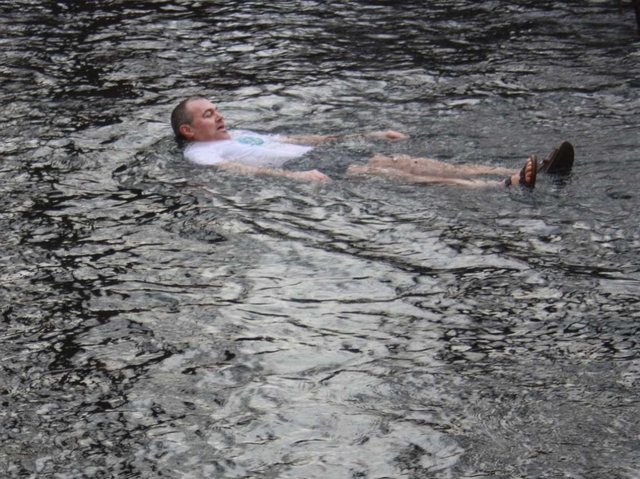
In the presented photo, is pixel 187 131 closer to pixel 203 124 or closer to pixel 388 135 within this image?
pixel 203 124

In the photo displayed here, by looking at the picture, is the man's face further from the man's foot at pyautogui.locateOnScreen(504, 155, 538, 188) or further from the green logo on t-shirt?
the man's foot at pyautogui.locateOnScreen(504, 155, 538, 188)

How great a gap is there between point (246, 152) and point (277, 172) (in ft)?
1.82

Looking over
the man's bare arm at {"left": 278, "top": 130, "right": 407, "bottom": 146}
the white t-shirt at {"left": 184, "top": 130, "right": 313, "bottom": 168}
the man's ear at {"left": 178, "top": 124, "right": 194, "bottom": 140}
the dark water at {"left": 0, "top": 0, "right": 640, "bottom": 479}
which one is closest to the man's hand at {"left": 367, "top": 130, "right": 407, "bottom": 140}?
the man's bare arm at {"left": 278, "top": 130, "right": 407, "bottom": 146}

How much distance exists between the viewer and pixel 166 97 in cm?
1241

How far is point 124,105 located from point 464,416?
24.3 ft

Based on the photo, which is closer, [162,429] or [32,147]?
[162,429]

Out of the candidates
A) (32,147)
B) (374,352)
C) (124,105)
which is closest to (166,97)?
(124,105)

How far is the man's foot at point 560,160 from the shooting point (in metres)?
8.80

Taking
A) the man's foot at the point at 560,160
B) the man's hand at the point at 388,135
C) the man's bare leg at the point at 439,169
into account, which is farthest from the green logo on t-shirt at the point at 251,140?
the man's foot at the point at 560,160

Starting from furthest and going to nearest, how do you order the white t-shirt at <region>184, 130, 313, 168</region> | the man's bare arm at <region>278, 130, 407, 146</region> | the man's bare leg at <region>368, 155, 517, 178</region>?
the man's bare arm at <region>278, 130, 407, 146</region> < the white t-shirt at <region>184, 130, 313, 168</region> < the man's bare leg at <region>368, 155, 517, 178</region>

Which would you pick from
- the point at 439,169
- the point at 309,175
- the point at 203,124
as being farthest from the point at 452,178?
the point at 203,124

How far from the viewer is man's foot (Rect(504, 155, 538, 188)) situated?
8508mm

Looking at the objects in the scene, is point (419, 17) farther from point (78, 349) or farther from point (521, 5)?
point (78, 349)

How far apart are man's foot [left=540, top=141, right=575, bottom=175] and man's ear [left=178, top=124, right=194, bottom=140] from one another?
3291 mm
